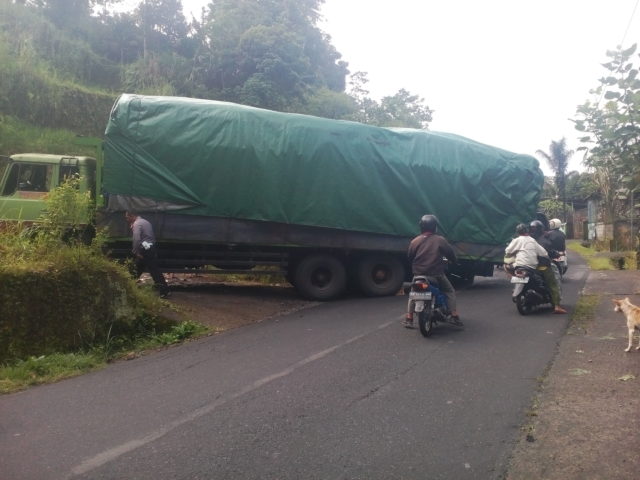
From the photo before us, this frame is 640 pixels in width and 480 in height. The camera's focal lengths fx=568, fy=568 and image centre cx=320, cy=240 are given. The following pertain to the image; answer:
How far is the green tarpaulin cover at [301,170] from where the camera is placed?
30.9 ft

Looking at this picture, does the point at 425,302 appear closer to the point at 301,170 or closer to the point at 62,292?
the point at 301,170

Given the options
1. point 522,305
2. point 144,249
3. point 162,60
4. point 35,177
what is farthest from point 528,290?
point 162,60

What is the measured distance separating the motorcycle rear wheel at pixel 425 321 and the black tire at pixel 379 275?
3714 millimetres

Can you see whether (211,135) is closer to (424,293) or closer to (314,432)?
(424,293)

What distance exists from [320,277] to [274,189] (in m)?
1.97

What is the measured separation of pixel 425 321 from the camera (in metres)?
7.35

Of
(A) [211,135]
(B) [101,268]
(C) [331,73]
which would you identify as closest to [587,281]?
(A) [211,135]

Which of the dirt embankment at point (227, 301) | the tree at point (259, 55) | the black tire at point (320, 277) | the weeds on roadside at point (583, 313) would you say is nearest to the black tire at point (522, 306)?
the weeds on roadside at point (583, 313)

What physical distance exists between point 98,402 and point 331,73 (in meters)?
33.1

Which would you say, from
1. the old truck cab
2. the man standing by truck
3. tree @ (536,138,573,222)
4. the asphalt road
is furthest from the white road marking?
tree @ (536,138,573,222)

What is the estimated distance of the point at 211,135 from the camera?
972 centimetres

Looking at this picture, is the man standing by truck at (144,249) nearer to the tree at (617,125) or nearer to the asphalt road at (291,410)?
the asphalt road at (291,410)

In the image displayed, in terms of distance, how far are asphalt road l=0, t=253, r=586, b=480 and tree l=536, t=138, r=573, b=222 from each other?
4334cm

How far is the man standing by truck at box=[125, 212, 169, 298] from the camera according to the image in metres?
8.78
